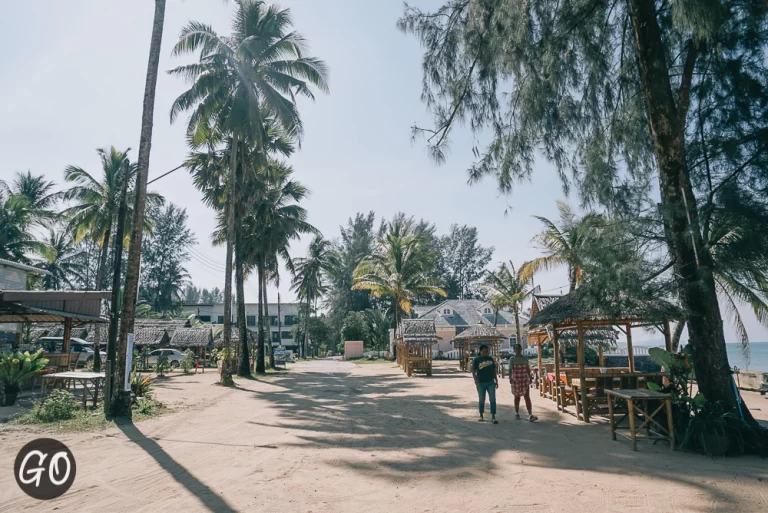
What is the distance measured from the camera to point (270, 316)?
7319cm

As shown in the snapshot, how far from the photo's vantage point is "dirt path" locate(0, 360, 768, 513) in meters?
5.02

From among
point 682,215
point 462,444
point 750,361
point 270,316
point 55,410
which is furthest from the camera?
point 270,316

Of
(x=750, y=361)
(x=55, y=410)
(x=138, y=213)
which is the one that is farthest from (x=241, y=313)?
(x=750, y=361)

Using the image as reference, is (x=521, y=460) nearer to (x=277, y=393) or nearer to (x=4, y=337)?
(x=277, y=393)

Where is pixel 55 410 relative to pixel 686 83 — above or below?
below

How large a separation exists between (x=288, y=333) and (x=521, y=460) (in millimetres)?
68429

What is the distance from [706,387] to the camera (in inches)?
302

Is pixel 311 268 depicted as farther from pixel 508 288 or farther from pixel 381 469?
pixel 381 469

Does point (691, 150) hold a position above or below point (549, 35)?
below

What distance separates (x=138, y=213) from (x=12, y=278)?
51.5ft

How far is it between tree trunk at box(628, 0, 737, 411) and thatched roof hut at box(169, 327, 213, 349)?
33.3 m

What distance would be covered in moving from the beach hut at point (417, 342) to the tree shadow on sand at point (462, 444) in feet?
36.4

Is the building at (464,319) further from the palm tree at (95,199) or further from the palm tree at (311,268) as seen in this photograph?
the palm tree at (95,199)

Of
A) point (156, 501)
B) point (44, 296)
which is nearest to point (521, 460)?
point (156, 501)
